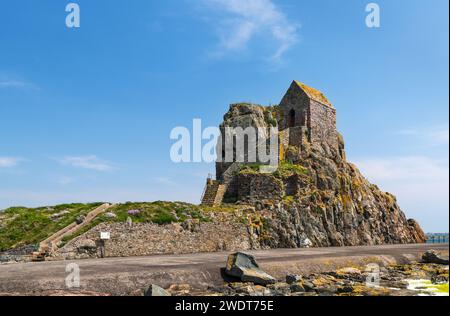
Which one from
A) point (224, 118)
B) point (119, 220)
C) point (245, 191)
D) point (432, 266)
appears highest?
point (224, 118)

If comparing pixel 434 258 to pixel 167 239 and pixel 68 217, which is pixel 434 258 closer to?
pixel 167 239

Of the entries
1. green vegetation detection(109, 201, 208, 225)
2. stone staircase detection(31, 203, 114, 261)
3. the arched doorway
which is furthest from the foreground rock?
the arched doorway

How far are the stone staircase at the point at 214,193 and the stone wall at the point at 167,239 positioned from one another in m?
6.26

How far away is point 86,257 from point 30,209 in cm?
1134

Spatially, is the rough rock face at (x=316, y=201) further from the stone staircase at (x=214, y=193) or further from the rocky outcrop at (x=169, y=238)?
the rocky outcrop at (x=169, y=238)

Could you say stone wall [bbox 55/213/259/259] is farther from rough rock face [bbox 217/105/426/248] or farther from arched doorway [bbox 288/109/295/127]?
arched doorway [bbox 288/109/295/127]

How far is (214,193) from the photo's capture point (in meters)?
39.3

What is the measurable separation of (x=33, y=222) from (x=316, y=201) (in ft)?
83.9

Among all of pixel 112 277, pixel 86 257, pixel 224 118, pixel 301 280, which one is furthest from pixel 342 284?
pixel 224 118

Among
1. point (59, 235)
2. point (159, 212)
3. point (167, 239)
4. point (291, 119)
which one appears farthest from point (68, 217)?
point (291, 119)

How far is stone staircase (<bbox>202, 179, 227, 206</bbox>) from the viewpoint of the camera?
1518 inches

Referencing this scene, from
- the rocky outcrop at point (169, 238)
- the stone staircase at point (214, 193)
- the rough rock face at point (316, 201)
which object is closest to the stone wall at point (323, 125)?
the rough rock face at point (316, 201)
